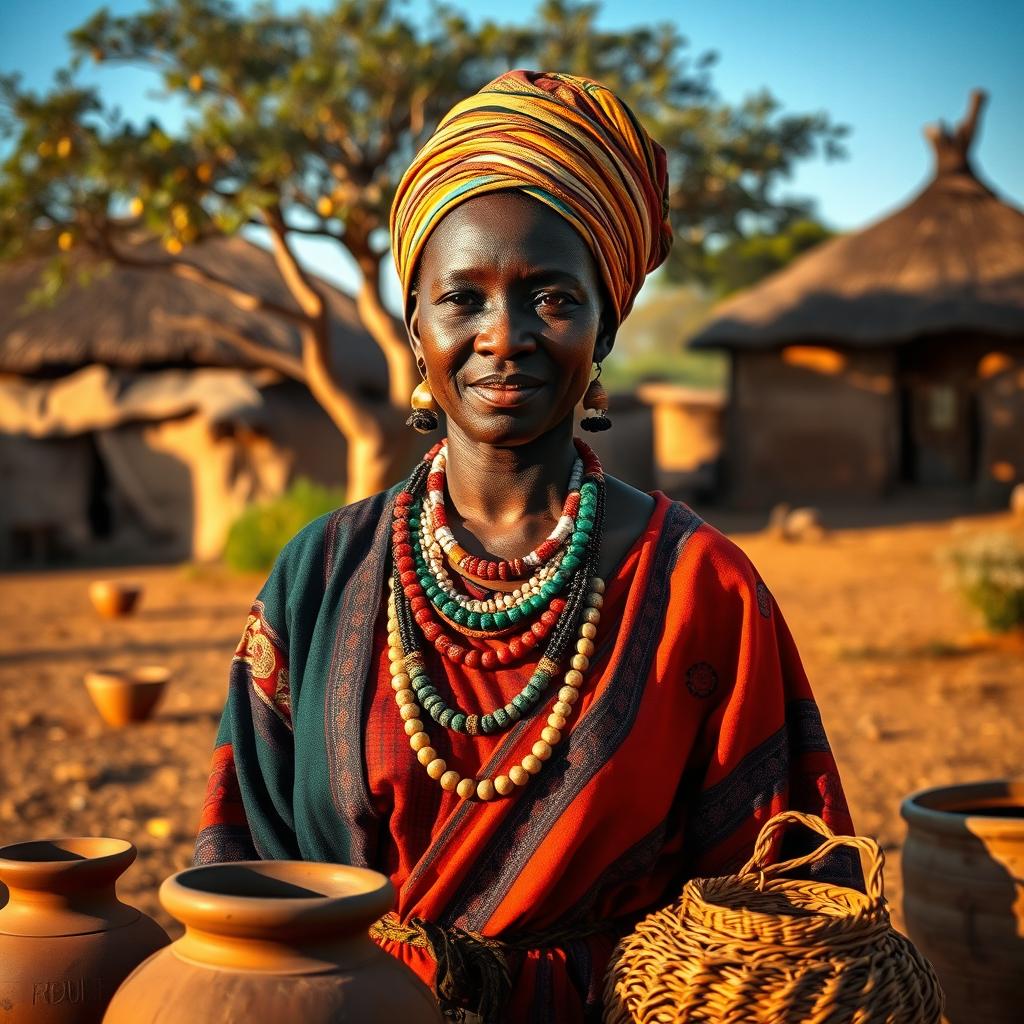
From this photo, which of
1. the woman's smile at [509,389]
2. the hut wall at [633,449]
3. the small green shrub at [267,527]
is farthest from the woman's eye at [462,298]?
the hut wall at [633,449]

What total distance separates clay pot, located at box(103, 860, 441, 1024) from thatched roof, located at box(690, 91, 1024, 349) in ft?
56.8

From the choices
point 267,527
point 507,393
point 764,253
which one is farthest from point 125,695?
point 764,253

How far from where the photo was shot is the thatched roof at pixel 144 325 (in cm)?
1753

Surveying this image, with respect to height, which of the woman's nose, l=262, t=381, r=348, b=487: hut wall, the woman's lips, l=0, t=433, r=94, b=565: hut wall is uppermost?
l=262, t=381, r=348, b=487: hut wall

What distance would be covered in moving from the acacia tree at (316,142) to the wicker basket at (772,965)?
10.1 metres

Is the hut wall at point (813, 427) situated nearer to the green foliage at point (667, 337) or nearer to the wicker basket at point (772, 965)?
the wicker basket at point (772, 965)

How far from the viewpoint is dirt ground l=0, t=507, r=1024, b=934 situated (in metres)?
5.84

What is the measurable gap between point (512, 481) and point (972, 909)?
135cm

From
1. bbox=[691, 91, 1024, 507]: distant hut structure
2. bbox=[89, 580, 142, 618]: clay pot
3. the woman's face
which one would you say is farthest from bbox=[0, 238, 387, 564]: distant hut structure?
the woman's face

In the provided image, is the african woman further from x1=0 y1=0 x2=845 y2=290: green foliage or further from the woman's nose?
x1=0 y1=0 x2=845 y2=290: green foliage

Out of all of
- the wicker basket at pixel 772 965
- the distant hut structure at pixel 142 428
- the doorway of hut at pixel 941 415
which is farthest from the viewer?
the doorway of hut at pixel 941 415

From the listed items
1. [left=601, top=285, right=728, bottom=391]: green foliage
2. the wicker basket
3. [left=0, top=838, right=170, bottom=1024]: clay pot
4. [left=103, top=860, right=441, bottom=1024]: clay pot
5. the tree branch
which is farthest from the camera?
[left=601, top=285, right=728, bottom=391]: green foliage

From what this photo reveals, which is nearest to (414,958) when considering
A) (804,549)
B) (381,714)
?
(381,714)

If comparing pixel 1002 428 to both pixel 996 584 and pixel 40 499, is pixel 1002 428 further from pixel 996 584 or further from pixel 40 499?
pixel 40 499
